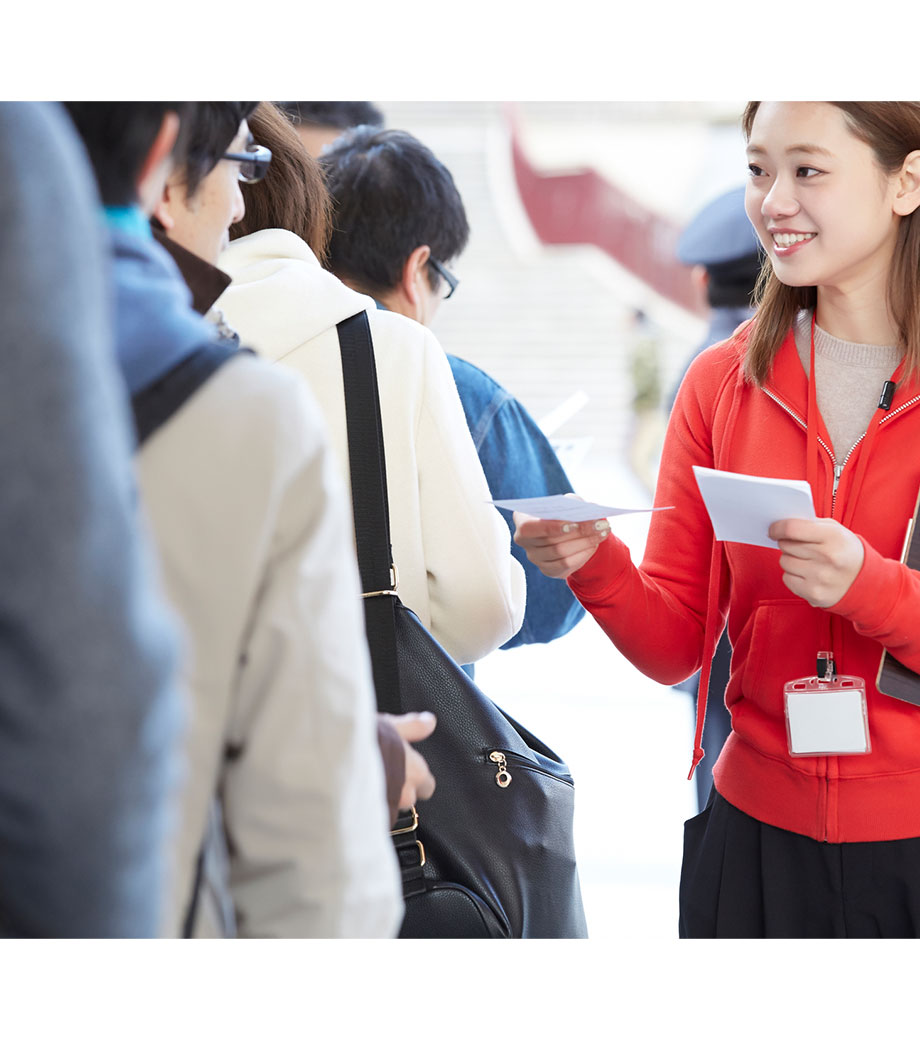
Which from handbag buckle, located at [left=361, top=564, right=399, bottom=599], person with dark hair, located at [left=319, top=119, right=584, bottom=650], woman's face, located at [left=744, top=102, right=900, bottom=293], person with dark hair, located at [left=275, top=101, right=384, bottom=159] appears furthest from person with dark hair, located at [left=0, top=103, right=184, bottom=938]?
person with dark hair, located at [left=275, top=101, right=384, bottom=159]

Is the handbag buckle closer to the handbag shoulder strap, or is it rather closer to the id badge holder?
the handbag shoulder strap

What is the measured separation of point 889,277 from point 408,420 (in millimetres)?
672

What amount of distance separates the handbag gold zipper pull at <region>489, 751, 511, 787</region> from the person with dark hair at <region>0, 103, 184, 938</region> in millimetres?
759

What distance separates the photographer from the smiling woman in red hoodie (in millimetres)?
1378

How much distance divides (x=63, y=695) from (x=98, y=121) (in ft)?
1.48

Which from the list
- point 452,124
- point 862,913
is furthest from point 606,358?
point 862,913

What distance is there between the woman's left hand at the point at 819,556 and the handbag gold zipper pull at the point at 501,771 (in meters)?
0.44

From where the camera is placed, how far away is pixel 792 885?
56.4 inches

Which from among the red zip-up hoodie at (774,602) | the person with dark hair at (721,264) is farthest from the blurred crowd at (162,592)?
the person with dark hair at (721,264)

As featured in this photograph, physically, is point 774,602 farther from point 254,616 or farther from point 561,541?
point 254,616

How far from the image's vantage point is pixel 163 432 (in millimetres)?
819

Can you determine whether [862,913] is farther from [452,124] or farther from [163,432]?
[452,124]

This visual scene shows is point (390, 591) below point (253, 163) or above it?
below

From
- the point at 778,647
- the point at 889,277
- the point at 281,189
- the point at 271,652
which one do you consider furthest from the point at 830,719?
the point at 281,189
